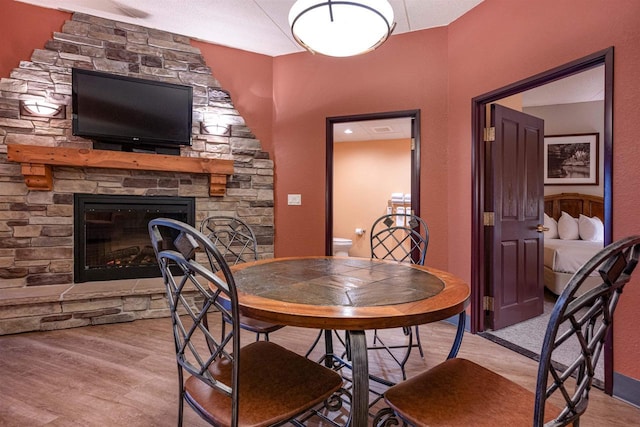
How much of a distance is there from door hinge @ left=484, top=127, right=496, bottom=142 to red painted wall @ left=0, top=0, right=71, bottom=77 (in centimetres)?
397

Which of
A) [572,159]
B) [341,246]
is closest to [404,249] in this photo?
[341,246]

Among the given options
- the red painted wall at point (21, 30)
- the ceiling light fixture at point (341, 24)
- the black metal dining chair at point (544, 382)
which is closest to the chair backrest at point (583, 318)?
the black metal dining chair at point (544, 382)

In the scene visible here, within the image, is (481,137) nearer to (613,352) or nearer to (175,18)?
(613,352)

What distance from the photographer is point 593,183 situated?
506 cm

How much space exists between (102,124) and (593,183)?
21.5 feet

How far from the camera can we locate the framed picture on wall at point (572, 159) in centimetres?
509

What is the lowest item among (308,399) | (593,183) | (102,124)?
(308,399)

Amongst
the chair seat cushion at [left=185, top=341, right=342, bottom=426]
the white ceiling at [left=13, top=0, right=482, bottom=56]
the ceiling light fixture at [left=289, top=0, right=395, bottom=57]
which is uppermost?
the white ceiling at [left=13, top=0, right=482, bottom=56]

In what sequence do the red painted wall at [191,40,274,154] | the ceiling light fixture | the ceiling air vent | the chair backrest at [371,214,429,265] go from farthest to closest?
the ceiling air vent < the red painted wall at [191,40,274,154] < the chair backrest at [371,214,429,265] < the ceiling light fixture

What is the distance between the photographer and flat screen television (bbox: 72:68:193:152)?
2.96 meters

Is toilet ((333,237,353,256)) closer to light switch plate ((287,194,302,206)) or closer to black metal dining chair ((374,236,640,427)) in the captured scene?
light switch plate ((287,194,302,206))

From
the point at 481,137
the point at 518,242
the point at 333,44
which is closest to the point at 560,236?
the point at 518,242

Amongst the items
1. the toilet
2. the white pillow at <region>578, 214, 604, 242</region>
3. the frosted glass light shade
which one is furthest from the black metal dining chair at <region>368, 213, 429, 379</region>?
the frosted glass light shade

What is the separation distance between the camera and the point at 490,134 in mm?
2826
